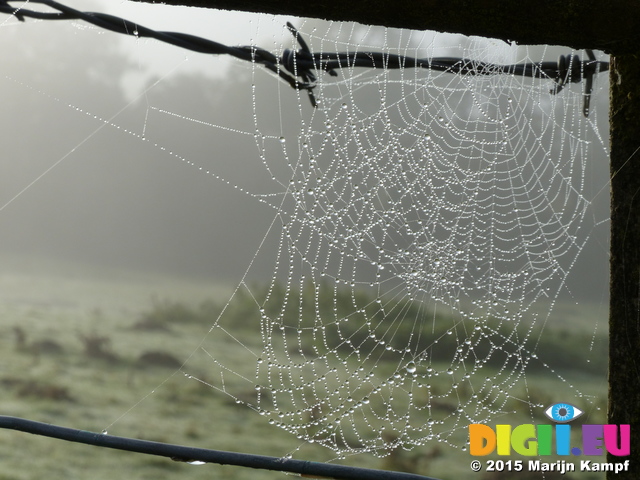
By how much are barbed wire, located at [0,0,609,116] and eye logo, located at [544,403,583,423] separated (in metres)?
0.87

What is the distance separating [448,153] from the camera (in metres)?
1.81

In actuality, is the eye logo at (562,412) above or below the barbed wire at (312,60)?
below

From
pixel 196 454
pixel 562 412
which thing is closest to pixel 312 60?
pixel 196 454

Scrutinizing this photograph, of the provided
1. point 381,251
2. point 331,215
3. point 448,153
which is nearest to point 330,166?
point 331,215

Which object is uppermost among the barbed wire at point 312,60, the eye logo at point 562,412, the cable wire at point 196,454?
the barbed wire at point 312,60

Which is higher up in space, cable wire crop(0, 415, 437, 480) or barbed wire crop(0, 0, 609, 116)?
barbed wire crop(0, 0, 609, 116)

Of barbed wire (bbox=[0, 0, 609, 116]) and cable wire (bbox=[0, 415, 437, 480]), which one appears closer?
cable wire (bbox=[0, 415, 437, 480])

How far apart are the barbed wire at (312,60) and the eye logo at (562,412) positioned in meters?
0.87

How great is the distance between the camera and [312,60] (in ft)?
4.68

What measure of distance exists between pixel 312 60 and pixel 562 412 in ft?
3.71

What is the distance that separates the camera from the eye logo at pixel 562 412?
152 cm

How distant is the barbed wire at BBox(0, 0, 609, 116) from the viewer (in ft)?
4.21

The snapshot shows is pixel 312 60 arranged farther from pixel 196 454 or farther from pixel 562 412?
pixel 562 412

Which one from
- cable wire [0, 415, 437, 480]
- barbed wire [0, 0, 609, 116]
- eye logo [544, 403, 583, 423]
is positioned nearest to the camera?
cable wire [0, 415, 437, 480]
